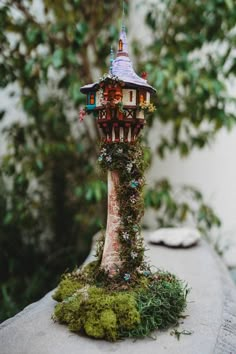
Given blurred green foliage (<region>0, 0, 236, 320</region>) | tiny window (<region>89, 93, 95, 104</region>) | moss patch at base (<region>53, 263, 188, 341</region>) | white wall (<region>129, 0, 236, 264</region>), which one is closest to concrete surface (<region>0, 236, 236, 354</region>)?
moss patch at base (<region>53, 263, 188, 341</region>)

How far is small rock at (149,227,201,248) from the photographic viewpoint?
365 centimetres

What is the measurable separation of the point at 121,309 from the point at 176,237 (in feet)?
5.77

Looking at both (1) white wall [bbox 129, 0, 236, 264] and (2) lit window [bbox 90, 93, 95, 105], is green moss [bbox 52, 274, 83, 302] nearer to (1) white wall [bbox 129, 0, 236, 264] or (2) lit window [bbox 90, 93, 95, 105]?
(2) lit window [bbox 90, 93, 95, 105]

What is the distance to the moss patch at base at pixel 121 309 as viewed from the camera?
1.96 metres

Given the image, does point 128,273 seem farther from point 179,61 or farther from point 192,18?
point 192,18

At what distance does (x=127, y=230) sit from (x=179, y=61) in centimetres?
192

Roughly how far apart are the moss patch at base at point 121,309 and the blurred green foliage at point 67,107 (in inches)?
37.4

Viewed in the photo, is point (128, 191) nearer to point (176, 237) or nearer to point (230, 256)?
point (176, 237)

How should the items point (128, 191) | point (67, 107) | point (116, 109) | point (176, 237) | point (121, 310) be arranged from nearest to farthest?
1. point (121, 310)
2. point (116, 109)
3. point (128, 191)
4. point (176, 237)
5. point (67, 107)

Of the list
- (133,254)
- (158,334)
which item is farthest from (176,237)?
(158,334)

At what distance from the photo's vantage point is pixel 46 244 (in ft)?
Answer: 14.4

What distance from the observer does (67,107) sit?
430 cm

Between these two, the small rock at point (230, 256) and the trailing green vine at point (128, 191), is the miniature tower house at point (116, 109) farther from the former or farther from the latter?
the small rock at point (230, 256)

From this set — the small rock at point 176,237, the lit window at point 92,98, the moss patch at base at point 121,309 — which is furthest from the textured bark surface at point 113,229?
the small rock at point 176,237
